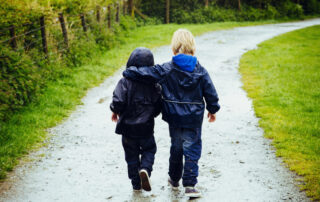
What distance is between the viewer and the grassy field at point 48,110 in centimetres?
533

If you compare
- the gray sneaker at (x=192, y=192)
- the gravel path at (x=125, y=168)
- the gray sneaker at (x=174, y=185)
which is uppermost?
the gray sneaker at (x=192, y=192)

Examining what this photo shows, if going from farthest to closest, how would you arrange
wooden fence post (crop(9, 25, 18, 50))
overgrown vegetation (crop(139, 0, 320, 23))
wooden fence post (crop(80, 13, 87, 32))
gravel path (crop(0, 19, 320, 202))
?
overgrown vegetation (crop(139, 0, 320, 23))
wooden fence post (crop(80, 13, 87, 32))
wooden fence post (crop(9, 25, 18, 50))
gravel path (crop(0, 19, 320, 202))

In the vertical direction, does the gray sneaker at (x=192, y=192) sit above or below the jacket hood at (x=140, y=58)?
below

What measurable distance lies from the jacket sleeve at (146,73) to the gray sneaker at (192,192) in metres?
1.32

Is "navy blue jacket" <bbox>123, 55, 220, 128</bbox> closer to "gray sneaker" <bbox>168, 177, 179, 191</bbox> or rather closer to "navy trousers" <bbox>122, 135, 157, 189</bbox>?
"navy trousers" <bbox>122, 135, 157, 189</bbox>

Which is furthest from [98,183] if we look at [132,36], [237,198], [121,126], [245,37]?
[245,37]

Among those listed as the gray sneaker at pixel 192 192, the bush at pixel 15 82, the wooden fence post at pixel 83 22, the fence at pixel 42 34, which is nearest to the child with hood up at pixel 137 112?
the gray sneaker at pixel 192 192

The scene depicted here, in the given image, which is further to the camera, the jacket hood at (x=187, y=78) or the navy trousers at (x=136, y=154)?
the navy trousers at (x=136, y=154)

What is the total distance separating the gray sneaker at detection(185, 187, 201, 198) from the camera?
12.8 ft

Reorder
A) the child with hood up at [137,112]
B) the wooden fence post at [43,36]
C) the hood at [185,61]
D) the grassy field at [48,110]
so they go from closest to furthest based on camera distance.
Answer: the hood at [185,61]
the child with hood up at [137,112]
the grassy field at [48,110]
the wooden fence post at [43,36]

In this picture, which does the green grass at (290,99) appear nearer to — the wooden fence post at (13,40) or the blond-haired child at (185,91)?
the blond-haired child at (185,91)

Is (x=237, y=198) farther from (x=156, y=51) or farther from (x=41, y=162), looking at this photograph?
(x=156, y=51)

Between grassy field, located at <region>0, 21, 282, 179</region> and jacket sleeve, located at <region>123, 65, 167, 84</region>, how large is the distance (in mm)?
2299

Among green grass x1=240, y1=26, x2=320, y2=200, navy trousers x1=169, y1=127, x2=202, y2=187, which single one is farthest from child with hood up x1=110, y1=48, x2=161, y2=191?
green grass x1=240, y1=26, x2=320, y2=200
